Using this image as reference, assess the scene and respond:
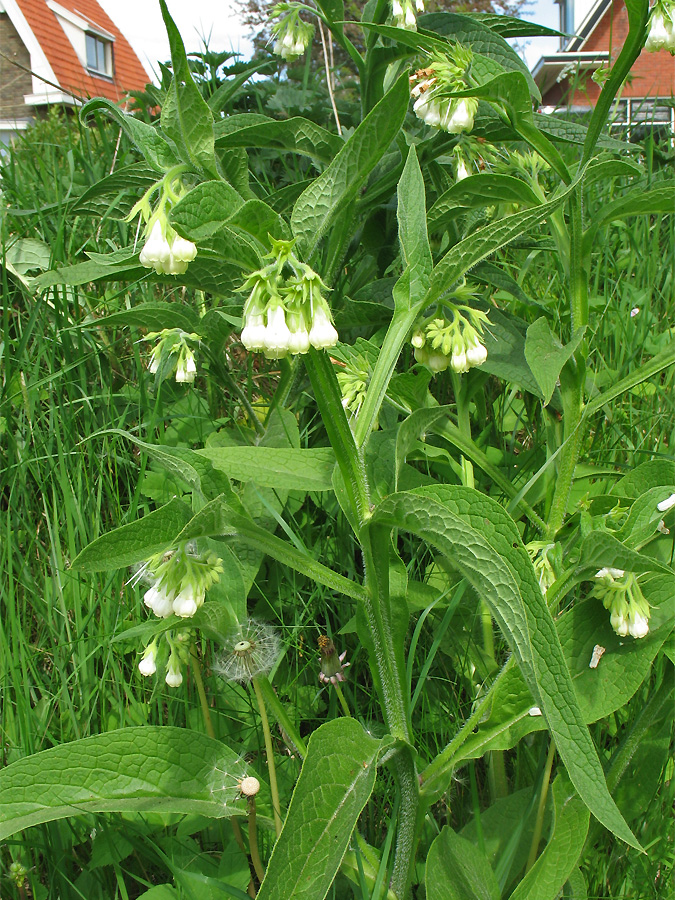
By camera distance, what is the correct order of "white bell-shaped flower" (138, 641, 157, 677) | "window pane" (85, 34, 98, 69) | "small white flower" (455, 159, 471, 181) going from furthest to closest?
"window pane" (85, 34, 98, 69), "small white flower" (455, 159, 471, 181), "white bell-shaped flower" (138, 641, 157, 677)

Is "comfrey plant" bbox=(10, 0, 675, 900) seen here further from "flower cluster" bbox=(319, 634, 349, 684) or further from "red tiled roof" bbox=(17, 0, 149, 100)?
"red tiled roof" bbox=(17, 0, 149, 100)

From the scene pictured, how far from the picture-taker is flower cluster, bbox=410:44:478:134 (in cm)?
138

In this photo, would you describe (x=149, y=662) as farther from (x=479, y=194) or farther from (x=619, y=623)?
(x=479, y=194)

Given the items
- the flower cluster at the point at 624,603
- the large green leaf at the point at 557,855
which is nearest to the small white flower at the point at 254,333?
the flower cluster at the point at 624,603

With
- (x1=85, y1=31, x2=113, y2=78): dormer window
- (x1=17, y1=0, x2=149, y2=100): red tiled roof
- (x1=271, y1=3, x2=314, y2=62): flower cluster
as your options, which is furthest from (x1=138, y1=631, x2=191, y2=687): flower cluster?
(x1=85, y1=31, x2=113, y2=78): dormer window

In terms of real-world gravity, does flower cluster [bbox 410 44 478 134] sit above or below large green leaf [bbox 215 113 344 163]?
above

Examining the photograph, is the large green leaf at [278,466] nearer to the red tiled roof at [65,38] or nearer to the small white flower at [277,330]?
the small white flower at [277,330]

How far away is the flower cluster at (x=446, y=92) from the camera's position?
1.38 metres

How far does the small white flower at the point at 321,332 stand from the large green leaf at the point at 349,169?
0.10m

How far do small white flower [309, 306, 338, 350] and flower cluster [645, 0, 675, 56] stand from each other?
3.32ft

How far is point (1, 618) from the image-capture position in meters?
1.54

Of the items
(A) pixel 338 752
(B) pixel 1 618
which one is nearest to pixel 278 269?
(A) pixel 338 752

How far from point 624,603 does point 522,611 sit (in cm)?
46

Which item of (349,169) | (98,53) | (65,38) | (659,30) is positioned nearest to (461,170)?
(659,30)
